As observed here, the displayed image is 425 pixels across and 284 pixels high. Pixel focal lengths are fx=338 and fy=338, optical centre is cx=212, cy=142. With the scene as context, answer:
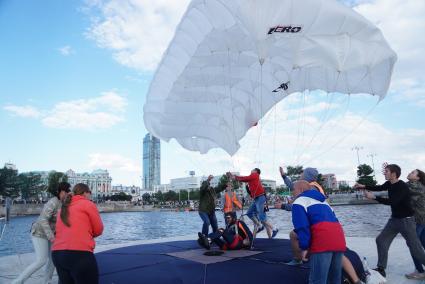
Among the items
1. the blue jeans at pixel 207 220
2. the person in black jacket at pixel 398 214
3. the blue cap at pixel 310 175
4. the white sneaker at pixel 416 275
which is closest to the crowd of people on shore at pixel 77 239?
the blue cap at pixel 310 175

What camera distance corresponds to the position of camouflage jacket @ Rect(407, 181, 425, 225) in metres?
6.00

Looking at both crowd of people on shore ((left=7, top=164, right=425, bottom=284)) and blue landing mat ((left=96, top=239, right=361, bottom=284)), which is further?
blue landing mat ((left=96, top=239, right=361, bottom=284))

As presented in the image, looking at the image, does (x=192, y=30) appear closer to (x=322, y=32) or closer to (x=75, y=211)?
(x=322, y=32)

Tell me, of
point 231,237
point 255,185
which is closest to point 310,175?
point 231,237

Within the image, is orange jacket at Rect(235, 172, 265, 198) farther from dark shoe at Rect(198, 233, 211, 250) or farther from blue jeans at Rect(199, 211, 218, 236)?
dark shoe at Rect(198, 233, 211, 250)

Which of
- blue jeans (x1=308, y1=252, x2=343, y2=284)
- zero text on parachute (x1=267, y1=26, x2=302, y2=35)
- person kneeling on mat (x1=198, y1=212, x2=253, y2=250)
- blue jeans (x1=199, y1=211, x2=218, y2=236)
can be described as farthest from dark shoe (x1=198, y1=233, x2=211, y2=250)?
zero text on parachute (x1=267, y1=26, x2=302, y2=35)

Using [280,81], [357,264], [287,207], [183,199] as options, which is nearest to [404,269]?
[357,264]

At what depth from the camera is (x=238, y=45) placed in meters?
8.70

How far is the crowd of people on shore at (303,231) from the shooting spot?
12.7 feet

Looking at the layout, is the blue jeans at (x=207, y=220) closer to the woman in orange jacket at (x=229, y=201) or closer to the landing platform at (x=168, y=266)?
the woman in orange jacket at (x=229, y=201)

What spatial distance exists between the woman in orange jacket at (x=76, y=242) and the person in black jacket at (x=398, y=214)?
429cm

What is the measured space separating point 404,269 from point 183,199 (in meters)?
140

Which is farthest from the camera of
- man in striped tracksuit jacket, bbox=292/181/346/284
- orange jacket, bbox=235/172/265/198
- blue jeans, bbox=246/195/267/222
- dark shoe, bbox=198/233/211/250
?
blue jeans, bbox=246/195/267/222

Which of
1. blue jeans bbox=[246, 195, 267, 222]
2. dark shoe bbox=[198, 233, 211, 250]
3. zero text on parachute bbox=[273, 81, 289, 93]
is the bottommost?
dark shoe bbox=[198, 233, 211, 250]
